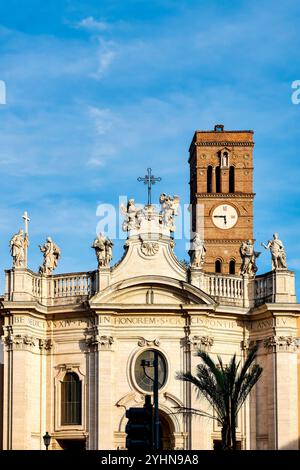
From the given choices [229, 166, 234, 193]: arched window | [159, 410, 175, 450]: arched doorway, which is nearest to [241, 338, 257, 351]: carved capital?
[159, 410, 175, 450]: arched doorway

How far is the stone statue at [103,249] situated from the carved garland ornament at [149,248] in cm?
161

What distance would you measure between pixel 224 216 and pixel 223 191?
5.77 feet

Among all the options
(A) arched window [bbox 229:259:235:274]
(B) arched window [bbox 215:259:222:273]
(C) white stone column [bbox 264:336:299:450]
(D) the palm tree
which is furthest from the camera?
(A) arched window [bbox 229:259:235:274]

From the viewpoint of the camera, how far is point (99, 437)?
187 feet

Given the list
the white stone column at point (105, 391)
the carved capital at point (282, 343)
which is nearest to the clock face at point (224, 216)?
the carved capital at point (282, 343)

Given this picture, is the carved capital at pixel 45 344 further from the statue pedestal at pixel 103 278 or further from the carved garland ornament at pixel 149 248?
the carved garland ornament at pixel 149 248

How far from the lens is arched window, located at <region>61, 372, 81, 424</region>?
191ft

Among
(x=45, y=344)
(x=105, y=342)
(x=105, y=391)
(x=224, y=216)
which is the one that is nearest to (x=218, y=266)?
(x=224, y=216)

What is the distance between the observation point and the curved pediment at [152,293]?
57.7 meters

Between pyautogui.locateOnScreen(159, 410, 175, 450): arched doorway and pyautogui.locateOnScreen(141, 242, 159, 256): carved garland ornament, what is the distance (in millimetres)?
7374

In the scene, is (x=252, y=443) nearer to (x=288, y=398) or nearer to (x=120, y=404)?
(x=288, y=398)

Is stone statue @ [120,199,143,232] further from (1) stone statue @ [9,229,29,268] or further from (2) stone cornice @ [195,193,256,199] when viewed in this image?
(2) stone cornice @ [195,193,256,199]

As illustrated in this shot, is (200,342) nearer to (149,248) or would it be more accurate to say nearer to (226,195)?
(149,248)
